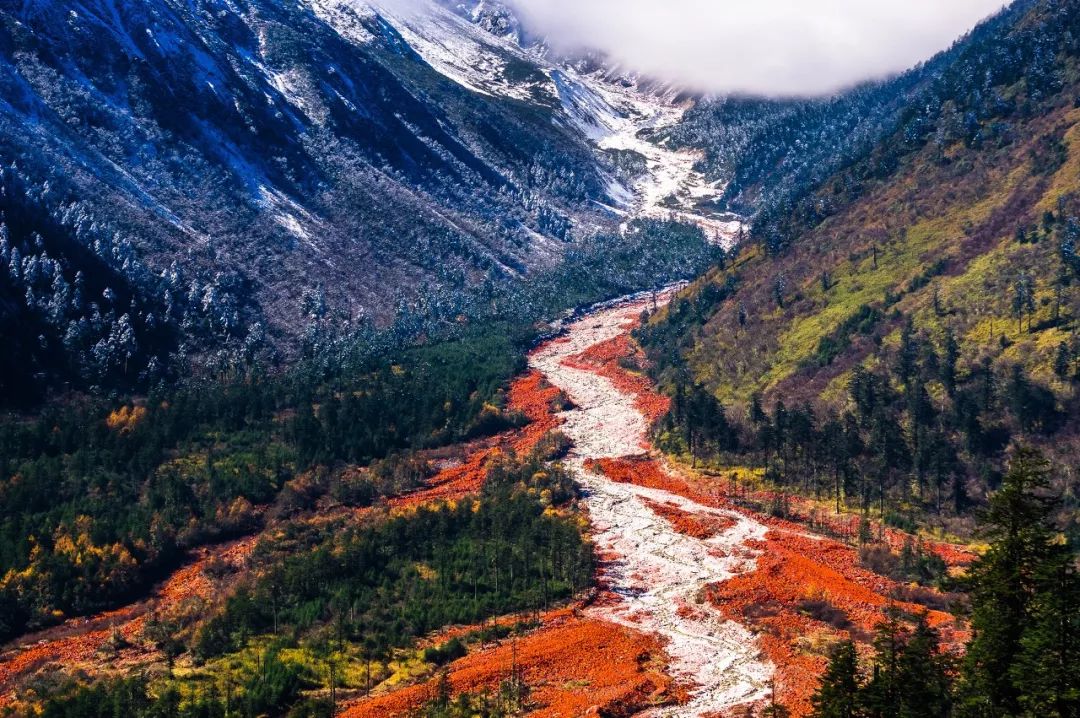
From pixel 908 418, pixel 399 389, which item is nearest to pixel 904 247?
pixel 908 418

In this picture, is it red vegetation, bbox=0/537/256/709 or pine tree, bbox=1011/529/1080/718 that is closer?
pine tree, bbox=1011/529/1080/718

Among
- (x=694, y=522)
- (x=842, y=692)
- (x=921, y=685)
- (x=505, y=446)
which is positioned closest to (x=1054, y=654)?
(x=921, y=685)

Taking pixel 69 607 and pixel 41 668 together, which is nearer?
pixel 41 668

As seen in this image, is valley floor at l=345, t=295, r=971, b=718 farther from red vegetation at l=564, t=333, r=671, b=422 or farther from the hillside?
red vegetation at l=564, t=333, r=671, b=422

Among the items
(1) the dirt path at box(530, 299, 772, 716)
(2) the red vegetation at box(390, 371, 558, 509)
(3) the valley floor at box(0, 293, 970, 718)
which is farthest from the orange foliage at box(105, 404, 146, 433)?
(1) the dirt path at box(530, 299, 772, 716)

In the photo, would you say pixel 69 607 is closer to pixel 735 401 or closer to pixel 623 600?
pixel 623 600
